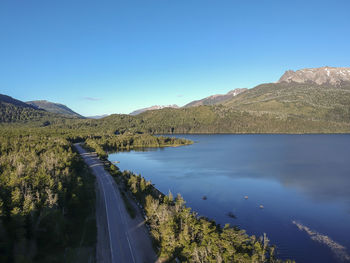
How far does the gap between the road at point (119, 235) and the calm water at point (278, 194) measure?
21.7m

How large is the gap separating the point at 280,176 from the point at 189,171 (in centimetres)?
4221

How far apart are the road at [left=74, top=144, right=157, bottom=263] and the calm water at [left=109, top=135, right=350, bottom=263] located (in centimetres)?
2166

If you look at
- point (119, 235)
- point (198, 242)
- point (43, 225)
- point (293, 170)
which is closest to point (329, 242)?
point (198, 242)

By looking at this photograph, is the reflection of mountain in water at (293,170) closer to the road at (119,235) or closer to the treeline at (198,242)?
the treeline at (198,242)

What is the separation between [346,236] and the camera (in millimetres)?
49344

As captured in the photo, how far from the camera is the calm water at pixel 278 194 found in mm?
47844

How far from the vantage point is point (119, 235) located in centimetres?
4228

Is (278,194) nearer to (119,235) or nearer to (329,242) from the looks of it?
(329,242)

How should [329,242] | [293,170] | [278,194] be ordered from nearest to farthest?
[329,242]
[278,194]
[293,170]

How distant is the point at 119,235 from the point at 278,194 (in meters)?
58.6

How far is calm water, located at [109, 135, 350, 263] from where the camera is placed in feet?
157

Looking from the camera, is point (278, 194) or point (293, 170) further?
point (293, 170)

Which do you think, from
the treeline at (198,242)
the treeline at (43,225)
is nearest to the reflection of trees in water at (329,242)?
the treeline at (198,242)

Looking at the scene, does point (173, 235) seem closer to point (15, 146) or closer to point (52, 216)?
point (52, 216)
